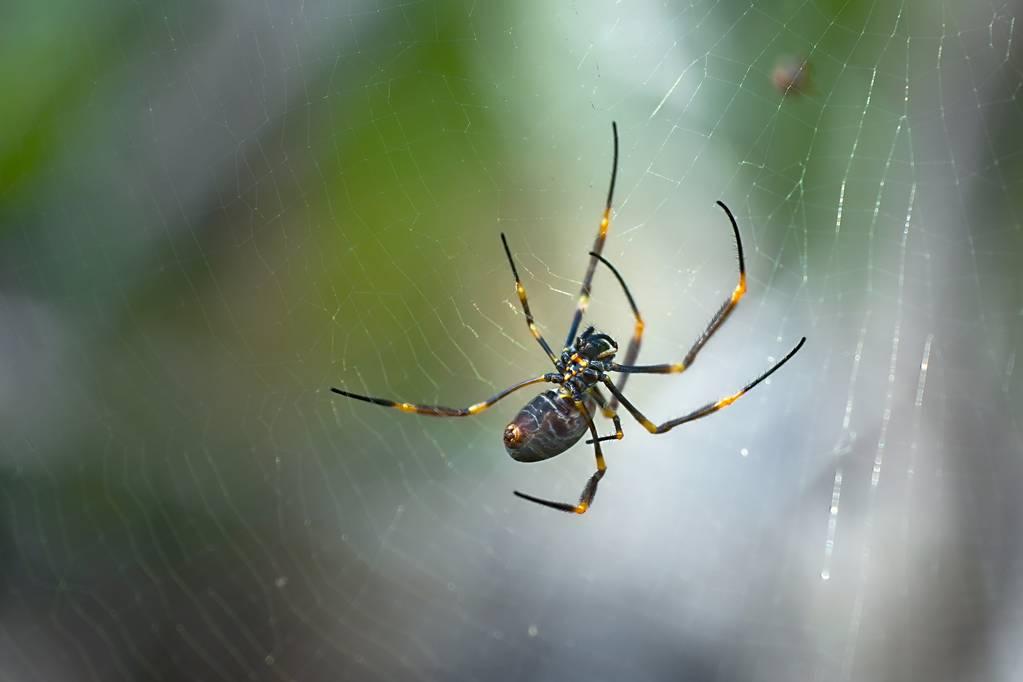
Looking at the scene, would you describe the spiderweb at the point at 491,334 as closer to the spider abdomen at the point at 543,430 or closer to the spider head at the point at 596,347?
A: the spider head at the point at 596,347

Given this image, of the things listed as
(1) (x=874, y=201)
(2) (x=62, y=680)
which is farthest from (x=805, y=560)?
(2) (x=62, y=680)

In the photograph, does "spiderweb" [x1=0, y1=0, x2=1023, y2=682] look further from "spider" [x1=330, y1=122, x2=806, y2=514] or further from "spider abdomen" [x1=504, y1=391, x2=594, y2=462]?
"spider abdomen" [x1=504, y1=391, x2=594, y2=462]

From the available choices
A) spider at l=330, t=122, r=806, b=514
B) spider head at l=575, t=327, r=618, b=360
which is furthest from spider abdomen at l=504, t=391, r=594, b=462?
spider head at l=575, t=327, r=618, b=360

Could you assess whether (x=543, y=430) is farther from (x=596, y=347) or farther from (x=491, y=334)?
(x=491, y=334)

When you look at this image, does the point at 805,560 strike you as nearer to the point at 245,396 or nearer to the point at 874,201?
the point at 874,201

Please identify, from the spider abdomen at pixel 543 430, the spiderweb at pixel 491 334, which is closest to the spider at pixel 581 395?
the spider abdomen at pixel 543 430

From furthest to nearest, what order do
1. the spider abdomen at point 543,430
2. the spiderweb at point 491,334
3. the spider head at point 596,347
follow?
1. the spiderweb at point 491,334
2. the spider head at point 596,347
3. the spider abdomen at point 543,430
